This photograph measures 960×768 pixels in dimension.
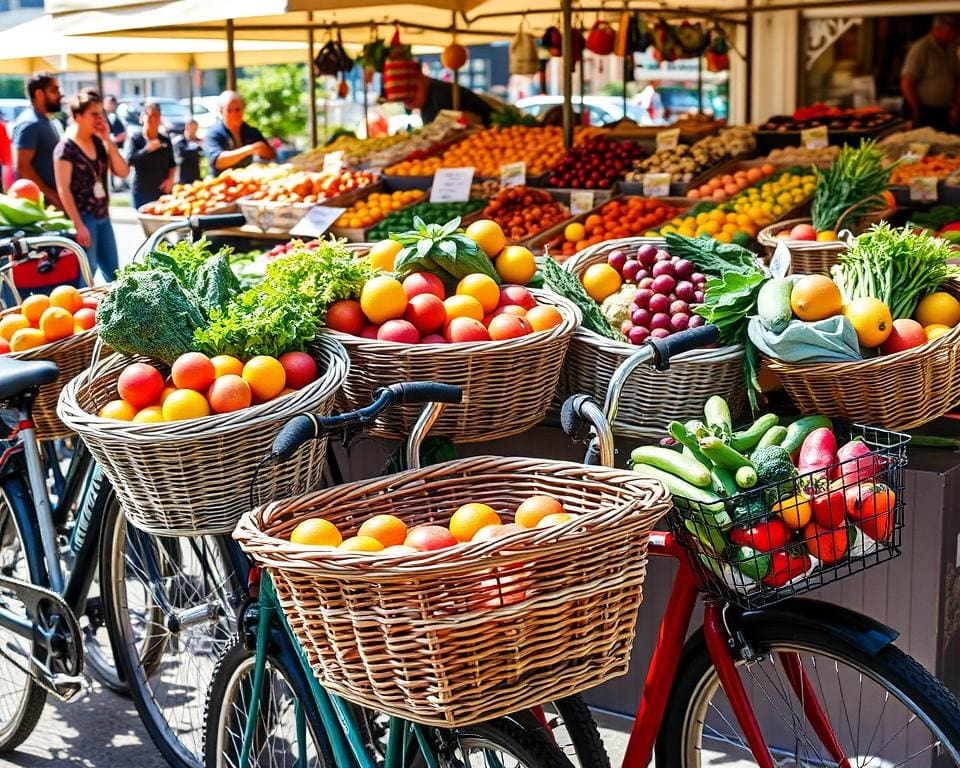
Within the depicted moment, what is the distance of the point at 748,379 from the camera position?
2.80 m

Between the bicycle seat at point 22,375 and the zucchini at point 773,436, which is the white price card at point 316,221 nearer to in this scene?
the bicycle seat at point 22,375

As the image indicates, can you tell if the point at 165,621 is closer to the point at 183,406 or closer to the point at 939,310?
the point at 183,406

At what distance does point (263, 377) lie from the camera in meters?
2.44

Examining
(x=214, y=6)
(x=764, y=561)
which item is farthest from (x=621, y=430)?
(x=214, y=6)

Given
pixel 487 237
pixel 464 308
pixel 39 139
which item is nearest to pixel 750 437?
pixel 464 308

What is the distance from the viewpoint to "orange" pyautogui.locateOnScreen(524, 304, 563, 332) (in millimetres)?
2850

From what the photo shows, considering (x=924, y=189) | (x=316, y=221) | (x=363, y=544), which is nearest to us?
(x=363, y=544)

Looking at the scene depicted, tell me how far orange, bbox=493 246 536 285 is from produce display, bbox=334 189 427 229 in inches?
156

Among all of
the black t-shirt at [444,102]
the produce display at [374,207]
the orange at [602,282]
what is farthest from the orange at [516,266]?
the black t-shirt at [444,102]

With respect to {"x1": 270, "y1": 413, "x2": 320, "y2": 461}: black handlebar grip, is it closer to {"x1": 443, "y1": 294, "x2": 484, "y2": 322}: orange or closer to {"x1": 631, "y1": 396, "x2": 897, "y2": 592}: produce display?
{"x1": 631, "y1": 396, "x2": 897, "y2": 592}: produce display

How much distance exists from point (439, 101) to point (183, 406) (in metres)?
9.46

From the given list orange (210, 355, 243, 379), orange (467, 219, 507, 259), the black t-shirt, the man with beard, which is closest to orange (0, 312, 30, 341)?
orange (210, 355, 243, 379)

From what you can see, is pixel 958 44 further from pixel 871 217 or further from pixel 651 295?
pixel 651 295

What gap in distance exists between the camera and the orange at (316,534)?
6.40 feet
